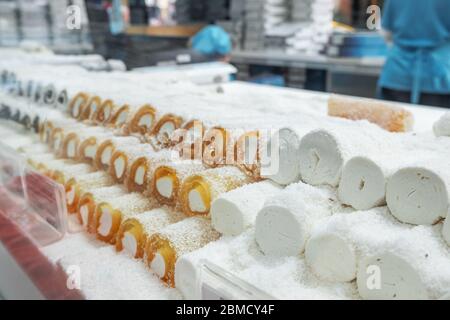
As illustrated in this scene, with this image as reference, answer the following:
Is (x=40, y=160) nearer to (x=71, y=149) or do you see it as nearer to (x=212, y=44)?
(x=71, y=149)

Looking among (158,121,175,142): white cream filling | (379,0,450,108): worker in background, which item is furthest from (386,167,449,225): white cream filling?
(379,0,450,108): worker in background

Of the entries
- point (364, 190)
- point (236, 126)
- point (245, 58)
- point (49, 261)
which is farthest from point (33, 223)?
point (245, 58)

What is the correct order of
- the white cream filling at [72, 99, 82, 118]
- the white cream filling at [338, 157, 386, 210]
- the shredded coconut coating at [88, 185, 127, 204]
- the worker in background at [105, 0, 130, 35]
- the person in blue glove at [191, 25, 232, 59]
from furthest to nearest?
the person in blue glove at [191, 25, 232, 59]
the worker in background at [105, 0, 130, 35]
the white cream filling at [72, 99, 82, 118]
the shredded coconut coating at [88, 185, 127, 204]
the white cream filling at [338, 157, 386, 210]

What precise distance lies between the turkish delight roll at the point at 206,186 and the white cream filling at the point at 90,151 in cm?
51

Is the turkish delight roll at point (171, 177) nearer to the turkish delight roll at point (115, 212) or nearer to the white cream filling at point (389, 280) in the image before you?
the turkish delight roll at point (115, 212)

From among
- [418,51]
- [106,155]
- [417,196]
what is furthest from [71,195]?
[418,51]

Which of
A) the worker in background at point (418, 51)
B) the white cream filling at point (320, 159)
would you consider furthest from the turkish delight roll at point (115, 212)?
the worker in background at point (418, 51)

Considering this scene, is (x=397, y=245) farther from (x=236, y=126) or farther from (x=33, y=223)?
(x=33, y=223)

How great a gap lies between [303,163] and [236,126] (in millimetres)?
283

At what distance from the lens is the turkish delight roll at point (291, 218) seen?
3.01 feet

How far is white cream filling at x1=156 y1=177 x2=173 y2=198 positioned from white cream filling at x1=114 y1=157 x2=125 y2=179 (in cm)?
18

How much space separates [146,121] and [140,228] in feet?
1.62

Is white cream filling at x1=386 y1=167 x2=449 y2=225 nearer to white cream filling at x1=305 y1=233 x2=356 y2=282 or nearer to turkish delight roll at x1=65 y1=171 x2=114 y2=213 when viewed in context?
white cream filling at x1=305 y1=233 x2=356 y2=282

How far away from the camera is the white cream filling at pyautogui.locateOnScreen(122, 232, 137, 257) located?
115cm
